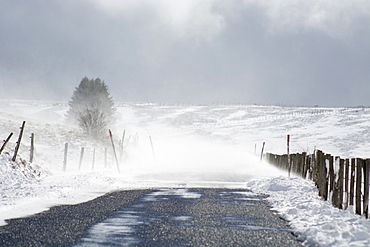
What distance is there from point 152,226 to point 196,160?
46864mm

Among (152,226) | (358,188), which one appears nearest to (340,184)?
(358,188)

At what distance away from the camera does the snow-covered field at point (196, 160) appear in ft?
39.9

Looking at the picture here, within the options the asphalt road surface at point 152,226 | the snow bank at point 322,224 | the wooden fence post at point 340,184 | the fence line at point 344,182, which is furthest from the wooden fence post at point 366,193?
the asphalt road surface at point 152,226

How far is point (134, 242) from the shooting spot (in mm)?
7977

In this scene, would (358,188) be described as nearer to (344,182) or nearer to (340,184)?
(340,184)

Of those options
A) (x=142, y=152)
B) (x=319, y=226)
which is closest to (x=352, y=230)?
(x=319, y=226)

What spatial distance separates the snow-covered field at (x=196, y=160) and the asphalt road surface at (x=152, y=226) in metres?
0.77

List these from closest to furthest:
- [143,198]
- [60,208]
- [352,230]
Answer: [352,230] < [60,208] < [143,198]

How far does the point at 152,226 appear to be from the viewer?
971cm

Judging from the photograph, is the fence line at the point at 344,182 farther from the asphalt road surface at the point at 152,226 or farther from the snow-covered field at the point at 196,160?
the asphalt road surface at the point at 152,226

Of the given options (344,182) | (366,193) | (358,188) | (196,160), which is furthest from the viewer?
(196,160)

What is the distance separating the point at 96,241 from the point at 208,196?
29.4ft

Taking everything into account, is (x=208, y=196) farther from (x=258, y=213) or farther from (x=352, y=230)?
(x=352, y=230)

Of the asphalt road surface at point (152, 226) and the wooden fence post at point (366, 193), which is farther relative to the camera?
the wooden fence post at point (366, 193)
